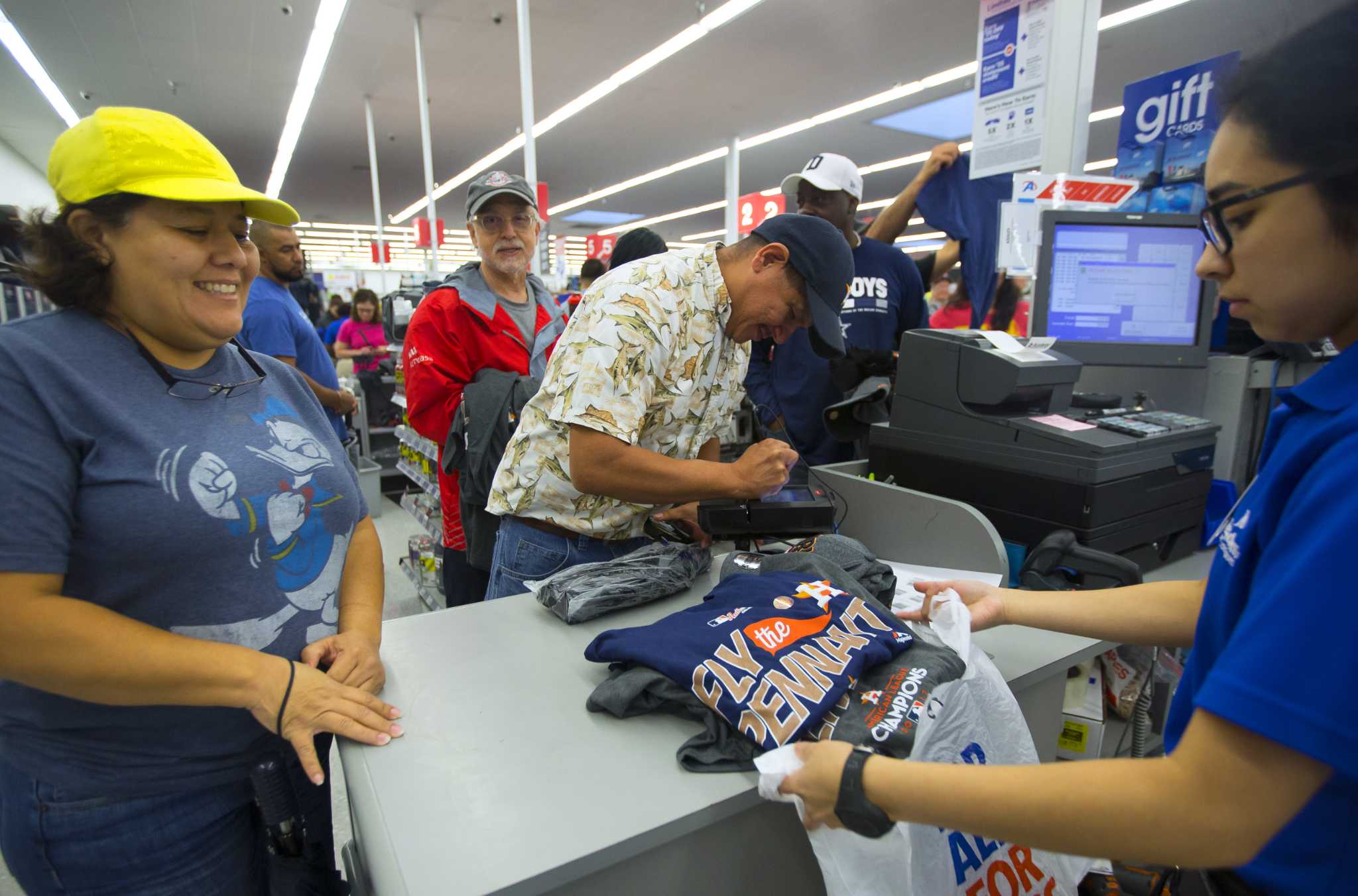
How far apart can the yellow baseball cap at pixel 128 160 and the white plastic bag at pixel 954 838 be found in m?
1.01

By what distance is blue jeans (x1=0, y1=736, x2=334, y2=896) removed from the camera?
0.90 metres

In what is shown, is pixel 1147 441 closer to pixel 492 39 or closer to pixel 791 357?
pixel 791 357

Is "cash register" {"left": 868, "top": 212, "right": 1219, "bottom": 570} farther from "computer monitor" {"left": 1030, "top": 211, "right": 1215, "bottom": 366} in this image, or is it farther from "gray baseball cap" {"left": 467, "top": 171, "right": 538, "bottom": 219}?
"gray baseball cap" {"left": 467, "top": 171, "right": 538, "bottom": 219}

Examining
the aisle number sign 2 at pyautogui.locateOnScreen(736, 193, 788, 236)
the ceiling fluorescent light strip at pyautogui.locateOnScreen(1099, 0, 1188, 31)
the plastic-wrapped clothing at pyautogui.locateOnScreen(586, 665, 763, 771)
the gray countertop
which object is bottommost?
the gray countertop

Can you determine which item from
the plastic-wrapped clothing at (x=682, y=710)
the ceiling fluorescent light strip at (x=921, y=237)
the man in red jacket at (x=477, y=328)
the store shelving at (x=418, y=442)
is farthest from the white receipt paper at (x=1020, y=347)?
the ceiling fluorescent light strip at (x=921, y=237)

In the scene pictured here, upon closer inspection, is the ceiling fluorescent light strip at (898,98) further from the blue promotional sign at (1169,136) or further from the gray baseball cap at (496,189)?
the gray baseball cap at (496,189)

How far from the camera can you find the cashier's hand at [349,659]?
1.00 meters

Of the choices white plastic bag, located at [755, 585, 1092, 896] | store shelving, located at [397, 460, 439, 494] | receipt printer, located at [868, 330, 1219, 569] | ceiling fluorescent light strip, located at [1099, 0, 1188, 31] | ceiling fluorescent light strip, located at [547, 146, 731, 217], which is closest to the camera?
white plastic bag, located at [755, 585, 1092, 896]

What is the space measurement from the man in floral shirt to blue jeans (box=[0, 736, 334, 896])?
666 millimetres

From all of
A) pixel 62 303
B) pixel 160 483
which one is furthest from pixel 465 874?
pixel 62 303

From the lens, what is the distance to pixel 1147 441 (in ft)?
5.01

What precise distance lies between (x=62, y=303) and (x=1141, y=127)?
274cm

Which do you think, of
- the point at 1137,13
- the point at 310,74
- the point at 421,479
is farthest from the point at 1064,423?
the point at 310,74

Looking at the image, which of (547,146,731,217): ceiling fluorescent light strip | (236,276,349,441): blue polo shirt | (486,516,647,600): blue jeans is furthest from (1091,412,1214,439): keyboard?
(547,146,731,217): ceiling fluorescent light strip
